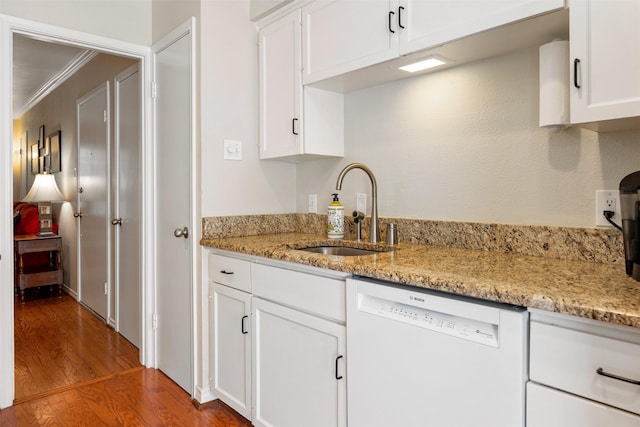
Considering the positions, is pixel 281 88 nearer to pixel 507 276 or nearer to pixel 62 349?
pixel 507 276

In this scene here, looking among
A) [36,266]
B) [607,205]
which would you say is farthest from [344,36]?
[36,266]

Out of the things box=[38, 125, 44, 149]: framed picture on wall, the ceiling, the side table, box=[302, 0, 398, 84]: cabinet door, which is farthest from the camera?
box=[38, 125, 44, 149]: framed picture on wall

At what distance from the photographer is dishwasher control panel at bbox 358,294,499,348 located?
108cm

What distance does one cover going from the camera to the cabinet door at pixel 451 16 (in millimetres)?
1306

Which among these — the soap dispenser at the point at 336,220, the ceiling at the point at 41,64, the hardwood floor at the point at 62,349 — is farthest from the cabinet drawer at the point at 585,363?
the ceiling at the point at 41,64

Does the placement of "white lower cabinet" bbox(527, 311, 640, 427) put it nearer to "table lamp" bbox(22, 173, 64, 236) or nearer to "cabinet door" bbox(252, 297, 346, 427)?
"cabinet door" bbox(252, 297, 346, 427)

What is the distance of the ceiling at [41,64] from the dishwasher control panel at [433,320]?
10.2 ft

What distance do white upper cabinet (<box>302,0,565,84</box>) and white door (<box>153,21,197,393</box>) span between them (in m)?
0.70

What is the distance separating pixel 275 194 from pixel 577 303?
1858mm

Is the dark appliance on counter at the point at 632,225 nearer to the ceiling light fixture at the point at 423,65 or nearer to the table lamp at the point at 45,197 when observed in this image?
the ceiling light fixture at the point at 423,65

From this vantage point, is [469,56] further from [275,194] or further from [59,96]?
[59,96]

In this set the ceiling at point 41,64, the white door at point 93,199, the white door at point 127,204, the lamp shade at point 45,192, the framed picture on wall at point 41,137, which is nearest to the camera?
the white door at point 127,204

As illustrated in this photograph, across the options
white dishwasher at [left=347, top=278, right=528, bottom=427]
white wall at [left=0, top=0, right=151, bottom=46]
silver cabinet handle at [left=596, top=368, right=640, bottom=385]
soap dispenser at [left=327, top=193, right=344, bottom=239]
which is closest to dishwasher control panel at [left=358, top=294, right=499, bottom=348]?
white dishwasher at [left=347, top=278, right=528, bottom=427]

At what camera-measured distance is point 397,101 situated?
2070mm
